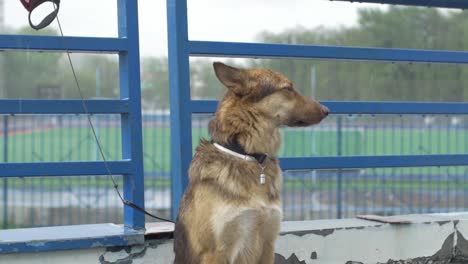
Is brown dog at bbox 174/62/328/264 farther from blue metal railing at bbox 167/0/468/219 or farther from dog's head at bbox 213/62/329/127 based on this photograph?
blue metal railing at bbox 167/0/468/219

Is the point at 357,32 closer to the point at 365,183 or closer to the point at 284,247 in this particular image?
the point at 365,183

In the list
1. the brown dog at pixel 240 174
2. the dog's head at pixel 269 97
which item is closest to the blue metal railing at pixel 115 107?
the brown dog at pixel 240 174

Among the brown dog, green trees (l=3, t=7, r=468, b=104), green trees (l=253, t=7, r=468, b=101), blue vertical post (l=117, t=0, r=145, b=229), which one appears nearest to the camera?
the brown dog

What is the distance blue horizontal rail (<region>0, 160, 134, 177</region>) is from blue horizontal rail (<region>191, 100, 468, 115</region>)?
69cm

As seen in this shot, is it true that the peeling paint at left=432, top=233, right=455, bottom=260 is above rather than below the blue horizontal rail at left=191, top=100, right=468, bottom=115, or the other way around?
below

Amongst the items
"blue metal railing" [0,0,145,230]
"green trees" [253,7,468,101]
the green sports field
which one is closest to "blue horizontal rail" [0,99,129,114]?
"blue metal railing" [0,0,145,230]

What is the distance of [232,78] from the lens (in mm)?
4105

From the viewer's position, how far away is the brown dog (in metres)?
3.92

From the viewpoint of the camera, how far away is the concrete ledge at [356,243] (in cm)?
477

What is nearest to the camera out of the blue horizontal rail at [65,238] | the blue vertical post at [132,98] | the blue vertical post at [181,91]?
the blue horizontal rail at [65,238]

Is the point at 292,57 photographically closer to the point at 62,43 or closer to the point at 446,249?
the point at 62,43

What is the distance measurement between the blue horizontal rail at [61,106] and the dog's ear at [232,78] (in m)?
0.95

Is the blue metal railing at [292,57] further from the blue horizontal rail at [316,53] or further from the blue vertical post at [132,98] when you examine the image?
the blue vertical post at [132,98]

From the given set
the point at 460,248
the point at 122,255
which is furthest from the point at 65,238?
the point at 460,248
